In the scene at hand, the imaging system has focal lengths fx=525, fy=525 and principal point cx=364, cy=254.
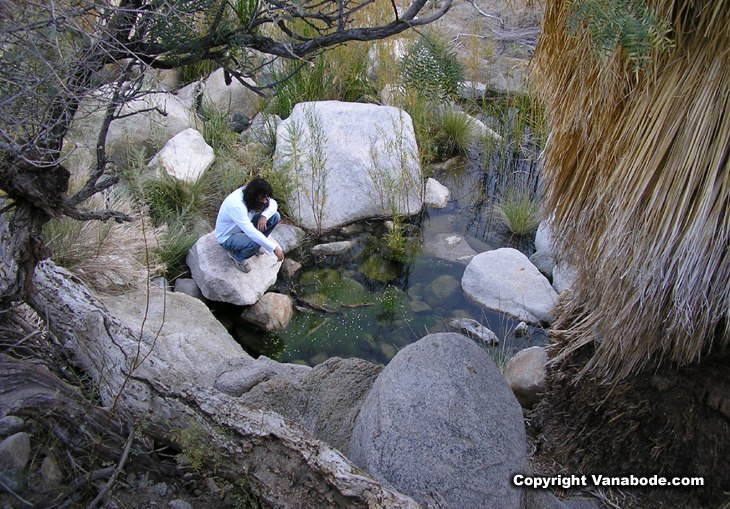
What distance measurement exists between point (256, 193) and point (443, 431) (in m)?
3.02

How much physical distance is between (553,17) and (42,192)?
2.30 m

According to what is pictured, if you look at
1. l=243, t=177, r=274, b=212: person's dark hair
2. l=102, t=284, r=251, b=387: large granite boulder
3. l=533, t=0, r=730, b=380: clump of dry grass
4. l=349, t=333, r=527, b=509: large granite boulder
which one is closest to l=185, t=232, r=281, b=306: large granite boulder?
l=102, t=284, r=251, b=387: large granite boulder

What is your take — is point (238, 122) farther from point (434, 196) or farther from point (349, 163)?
point (434, 196)

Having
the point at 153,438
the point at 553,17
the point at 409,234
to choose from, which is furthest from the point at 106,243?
the point at 553,17

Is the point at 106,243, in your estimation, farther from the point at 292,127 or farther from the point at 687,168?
the point at 687,168

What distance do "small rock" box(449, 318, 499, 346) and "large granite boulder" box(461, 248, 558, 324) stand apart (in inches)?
16.6

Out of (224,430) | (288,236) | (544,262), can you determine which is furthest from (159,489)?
(544,262)

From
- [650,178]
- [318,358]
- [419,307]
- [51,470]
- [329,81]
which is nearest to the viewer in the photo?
[51,470]

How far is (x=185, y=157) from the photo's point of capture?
5910mm

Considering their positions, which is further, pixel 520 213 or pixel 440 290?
pixel 520 213

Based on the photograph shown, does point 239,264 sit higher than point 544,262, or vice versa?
point 239,264

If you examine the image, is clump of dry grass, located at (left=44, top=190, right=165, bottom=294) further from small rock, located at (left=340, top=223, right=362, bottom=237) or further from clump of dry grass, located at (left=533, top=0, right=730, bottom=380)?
clump of dry grass, located at (left=533, top=0, right=730, bottom=380)

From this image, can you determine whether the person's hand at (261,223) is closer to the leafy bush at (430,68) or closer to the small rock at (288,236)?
the small rock at (288,236)

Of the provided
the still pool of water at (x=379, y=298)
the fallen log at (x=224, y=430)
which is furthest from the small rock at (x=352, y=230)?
the fallen log at (x=224, y=430)
